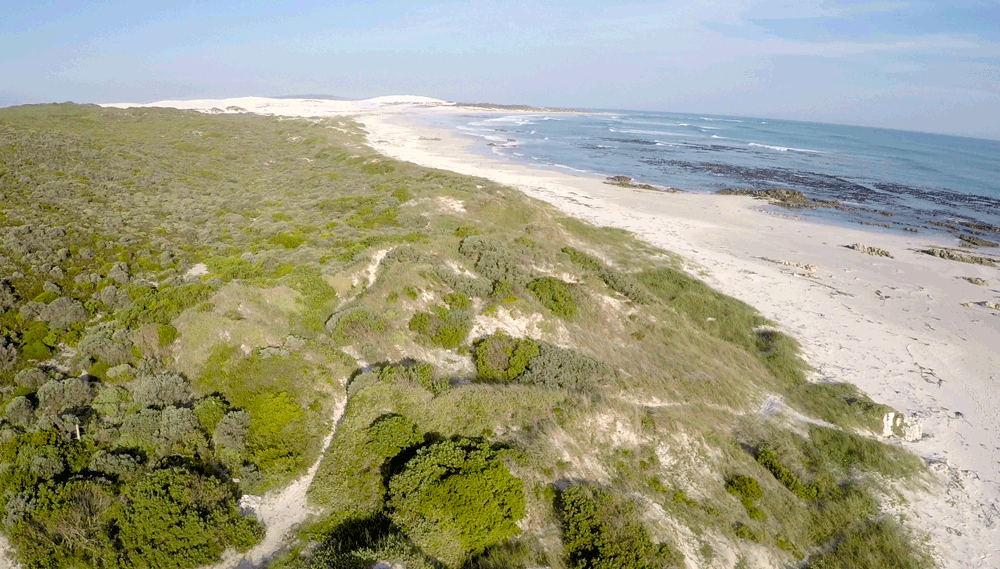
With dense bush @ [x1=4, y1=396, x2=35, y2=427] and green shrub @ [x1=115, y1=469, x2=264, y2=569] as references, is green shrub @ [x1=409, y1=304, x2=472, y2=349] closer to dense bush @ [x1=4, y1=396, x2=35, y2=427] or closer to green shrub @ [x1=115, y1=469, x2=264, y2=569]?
green shrub @ [x1=115, y1=469, x2=264, y2=569]

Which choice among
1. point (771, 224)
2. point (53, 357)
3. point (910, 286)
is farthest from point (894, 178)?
point (53, 357)

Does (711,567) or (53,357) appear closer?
(711,567)

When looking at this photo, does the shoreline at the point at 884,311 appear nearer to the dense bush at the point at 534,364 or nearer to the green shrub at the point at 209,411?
the dense bush at the point at 534,364

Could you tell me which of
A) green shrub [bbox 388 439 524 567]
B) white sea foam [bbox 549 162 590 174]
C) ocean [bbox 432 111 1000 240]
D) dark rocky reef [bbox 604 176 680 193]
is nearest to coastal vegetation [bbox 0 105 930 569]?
green shrub [bbox 388 439 524 567]

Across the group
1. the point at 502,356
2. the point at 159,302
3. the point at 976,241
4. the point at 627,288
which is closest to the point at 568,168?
the point at 976,241

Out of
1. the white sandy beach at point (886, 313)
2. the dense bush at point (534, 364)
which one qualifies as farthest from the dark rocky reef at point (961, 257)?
the dense bush at point (534, 364)

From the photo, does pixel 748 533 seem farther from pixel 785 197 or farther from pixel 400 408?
pixel 785 197

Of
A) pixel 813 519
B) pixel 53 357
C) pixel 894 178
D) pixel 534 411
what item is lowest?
pixel 813 519

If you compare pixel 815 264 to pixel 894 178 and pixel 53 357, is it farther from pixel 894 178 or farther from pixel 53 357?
pixel 894 178
